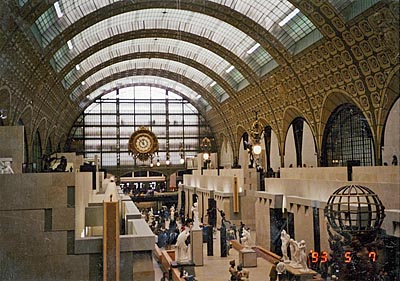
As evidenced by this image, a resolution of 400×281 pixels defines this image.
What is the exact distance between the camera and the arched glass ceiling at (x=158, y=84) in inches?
195

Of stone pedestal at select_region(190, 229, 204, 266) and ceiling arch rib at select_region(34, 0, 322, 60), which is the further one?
stone pedestal at select_region(190, 229, 204, 266)

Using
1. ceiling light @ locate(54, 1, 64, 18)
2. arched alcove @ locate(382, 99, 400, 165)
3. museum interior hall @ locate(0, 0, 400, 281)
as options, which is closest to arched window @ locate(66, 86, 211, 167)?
museum interior hall @ locate(0, 0, 400, 281)

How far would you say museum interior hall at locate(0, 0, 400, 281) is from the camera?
267cm

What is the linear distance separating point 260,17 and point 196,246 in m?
4.96

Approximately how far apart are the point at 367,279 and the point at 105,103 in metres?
3.44

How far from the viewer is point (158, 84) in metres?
5.16

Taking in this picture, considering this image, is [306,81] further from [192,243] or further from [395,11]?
[395,11]

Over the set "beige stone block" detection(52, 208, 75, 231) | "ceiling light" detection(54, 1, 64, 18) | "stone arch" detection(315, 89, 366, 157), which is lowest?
"beige stone block" detection(52, 208, 75, 231)

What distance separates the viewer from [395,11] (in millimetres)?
2420

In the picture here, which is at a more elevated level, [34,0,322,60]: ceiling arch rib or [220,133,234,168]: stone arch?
[34,0,322,60]: ceiling arch rib

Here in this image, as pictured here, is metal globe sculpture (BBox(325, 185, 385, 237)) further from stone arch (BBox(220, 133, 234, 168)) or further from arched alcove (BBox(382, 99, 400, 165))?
stone arch (BBox(220, 133, 234, 168))

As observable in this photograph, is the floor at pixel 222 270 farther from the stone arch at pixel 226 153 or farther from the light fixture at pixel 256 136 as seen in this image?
the light fixture at pixel 256 136

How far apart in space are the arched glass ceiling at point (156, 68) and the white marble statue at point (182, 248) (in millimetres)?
2380

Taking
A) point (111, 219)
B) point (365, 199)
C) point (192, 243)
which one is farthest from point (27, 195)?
point (192, 243)
